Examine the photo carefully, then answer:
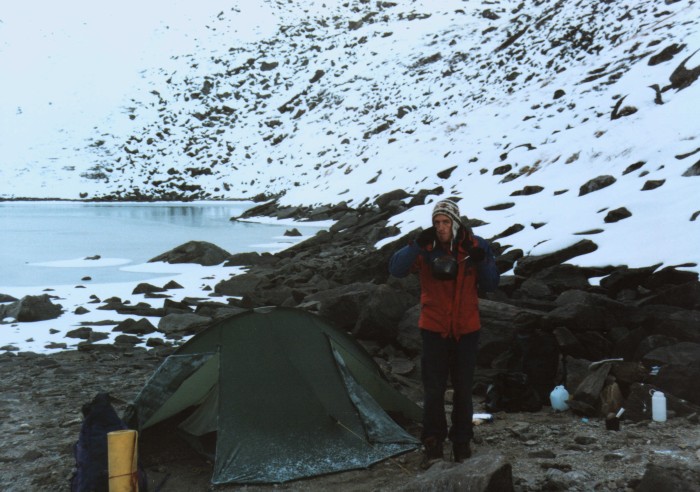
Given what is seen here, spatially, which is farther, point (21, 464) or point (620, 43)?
point (620, 43)

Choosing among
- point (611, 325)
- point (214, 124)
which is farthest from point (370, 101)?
point (611, 325)

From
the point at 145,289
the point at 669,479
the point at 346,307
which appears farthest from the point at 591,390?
the point at 145,289

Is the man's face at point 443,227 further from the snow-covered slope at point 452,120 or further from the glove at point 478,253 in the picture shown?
the snow-covered slope at point 452,120

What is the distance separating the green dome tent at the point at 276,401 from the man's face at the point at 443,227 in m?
1.66

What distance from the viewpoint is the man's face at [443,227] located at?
511 centimetres

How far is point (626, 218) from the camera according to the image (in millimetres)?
11828

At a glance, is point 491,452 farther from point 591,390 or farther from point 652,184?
point 652,184

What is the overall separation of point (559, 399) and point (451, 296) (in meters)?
2.22

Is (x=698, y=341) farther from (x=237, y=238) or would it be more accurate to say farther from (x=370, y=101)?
(x=370, y=101)

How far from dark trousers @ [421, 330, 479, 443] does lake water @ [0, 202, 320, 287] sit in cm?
1225

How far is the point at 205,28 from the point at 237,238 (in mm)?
46209

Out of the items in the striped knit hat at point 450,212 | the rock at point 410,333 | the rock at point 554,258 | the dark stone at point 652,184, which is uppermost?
the dark stone at point 652,184

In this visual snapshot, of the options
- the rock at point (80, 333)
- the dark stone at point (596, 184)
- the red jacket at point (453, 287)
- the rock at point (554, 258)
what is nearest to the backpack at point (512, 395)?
the red jacket at point (453, 287)

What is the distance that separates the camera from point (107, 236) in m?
26.4
